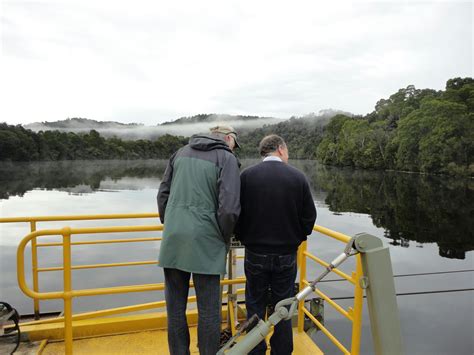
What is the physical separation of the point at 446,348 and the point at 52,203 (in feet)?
129

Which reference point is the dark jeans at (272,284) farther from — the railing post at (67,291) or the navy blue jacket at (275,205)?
the railing post at (67,291)

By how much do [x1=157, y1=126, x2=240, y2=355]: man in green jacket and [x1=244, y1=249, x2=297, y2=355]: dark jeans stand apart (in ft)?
1.12

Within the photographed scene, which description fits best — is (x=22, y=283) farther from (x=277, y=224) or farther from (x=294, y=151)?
(x=294, y=151)

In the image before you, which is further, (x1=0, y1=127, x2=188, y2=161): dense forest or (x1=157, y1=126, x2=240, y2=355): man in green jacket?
(x1=0, y1=127, x2=188, y2=161): dense forest

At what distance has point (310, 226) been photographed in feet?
8.75

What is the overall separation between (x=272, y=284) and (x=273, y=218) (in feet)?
1.72

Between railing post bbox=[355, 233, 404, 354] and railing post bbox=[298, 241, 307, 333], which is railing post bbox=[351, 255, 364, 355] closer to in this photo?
railing post bbox=[355, 233, 404, 354]

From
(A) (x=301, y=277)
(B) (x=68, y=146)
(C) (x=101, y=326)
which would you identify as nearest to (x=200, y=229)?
(A) (x=301, y=277)

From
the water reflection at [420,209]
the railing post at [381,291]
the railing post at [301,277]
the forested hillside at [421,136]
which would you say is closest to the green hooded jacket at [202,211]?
the railing post at [381,291]

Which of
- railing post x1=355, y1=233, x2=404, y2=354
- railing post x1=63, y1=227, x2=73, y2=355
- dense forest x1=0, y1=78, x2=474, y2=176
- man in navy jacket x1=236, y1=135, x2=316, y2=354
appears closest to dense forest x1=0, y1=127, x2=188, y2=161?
dense forest x1=0, y1=78, x2=474, y2=176

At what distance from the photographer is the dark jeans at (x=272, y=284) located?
2.61m

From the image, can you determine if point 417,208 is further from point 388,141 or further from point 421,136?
point 388,141

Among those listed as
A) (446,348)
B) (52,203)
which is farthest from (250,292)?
(52,203)

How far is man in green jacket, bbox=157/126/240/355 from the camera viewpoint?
2.30 meters
